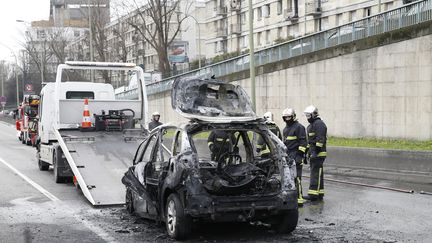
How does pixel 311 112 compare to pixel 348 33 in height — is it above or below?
below

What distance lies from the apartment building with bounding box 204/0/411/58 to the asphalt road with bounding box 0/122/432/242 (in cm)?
3224

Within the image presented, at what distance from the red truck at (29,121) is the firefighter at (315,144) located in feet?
49.7

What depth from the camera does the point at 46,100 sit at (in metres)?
15.1

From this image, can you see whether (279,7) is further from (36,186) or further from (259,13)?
(36,186)

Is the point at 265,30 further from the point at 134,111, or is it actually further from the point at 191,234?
the point at 191,234

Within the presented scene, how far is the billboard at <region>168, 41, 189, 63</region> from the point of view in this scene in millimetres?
73794

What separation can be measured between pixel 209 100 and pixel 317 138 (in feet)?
9.74

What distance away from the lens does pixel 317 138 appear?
404 inches

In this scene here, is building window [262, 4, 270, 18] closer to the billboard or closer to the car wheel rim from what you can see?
the billboard

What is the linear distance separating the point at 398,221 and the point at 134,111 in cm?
854

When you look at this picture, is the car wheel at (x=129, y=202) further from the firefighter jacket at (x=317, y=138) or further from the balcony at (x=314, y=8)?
the balcony at (x=314, y=8)

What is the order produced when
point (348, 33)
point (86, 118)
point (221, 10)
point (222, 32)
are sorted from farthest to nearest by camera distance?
point (222, 32), point (221, 10), point (348, 33), point (86, 118)

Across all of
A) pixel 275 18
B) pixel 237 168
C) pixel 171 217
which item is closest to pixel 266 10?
pixel 275 18

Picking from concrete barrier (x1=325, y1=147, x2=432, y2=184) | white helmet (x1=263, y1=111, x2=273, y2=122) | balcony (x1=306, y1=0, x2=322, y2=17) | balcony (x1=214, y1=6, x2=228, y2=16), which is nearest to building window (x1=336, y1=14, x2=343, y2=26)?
balcony (x1=306, y1=0, x2=322, y2=17)
